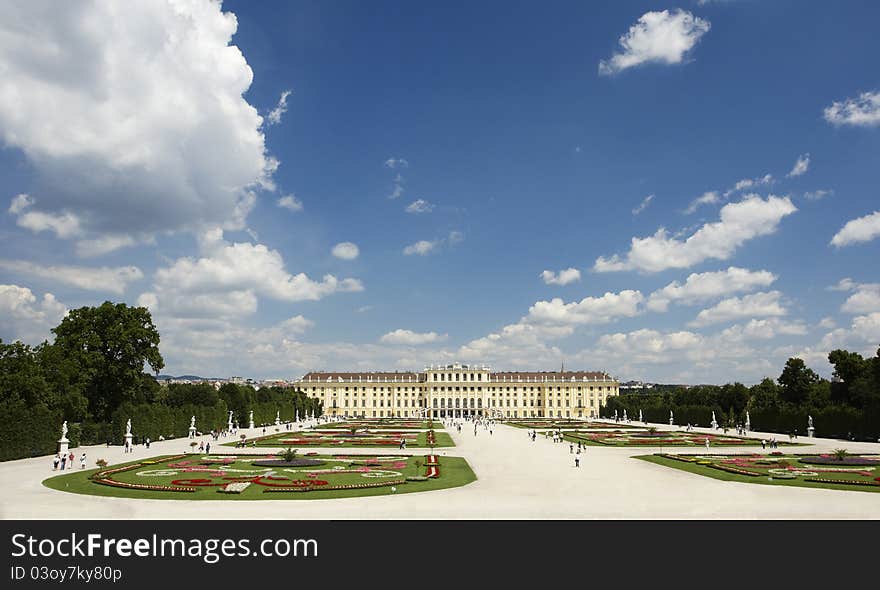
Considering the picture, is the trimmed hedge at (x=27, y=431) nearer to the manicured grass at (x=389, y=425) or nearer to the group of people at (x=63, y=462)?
the group of people at (x=63, y=462)

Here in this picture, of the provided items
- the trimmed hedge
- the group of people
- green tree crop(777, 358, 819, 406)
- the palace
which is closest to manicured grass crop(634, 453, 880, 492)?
the group of people

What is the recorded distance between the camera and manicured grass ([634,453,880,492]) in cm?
2600

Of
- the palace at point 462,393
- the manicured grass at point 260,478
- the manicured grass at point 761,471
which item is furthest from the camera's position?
the palace at point 462,393

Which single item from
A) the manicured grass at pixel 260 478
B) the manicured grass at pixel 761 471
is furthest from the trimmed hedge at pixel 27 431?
the manicured grass at pixel 761 471

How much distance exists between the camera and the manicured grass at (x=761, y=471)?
1024 inches

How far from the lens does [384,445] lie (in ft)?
164

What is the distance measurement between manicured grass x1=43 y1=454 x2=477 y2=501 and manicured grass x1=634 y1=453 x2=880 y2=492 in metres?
11.1

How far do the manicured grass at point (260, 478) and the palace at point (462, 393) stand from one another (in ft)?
411
